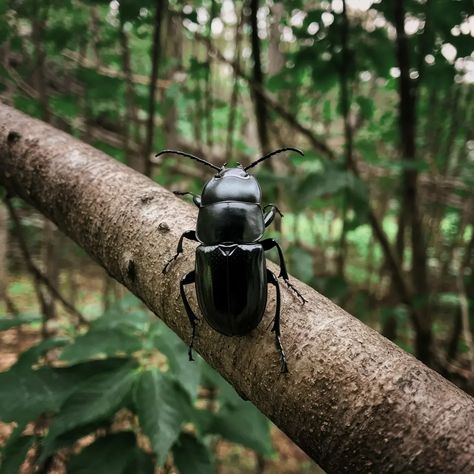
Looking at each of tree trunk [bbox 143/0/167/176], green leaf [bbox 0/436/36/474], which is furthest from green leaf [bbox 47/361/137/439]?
tree trunk [bbox 143/0/167/176]

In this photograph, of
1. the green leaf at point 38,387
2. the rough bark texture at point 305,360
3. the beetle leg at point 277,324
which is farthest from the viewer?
the green leaf at point 38,387

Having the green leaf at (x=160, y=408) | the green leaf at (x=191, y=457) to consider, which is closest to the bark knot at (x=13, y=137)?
the green leaf at (x=160, y=408)

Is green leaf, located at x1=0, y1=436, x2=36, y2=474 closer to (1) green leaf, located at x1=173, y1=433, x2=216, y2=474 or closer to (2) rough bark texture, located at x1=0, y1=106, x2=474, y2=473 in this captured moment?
(1) green leaf, located at x1=173, y1=433, x2=216, y2=474

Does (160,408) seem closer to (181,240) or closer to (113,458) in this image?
(113,458)

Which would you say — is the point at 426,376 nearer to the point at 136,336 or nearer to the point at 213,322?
the point at 213,322

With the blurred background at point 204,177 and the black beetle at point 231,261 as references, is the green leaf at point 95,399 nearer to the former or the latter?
the blurred background at point 204,177
